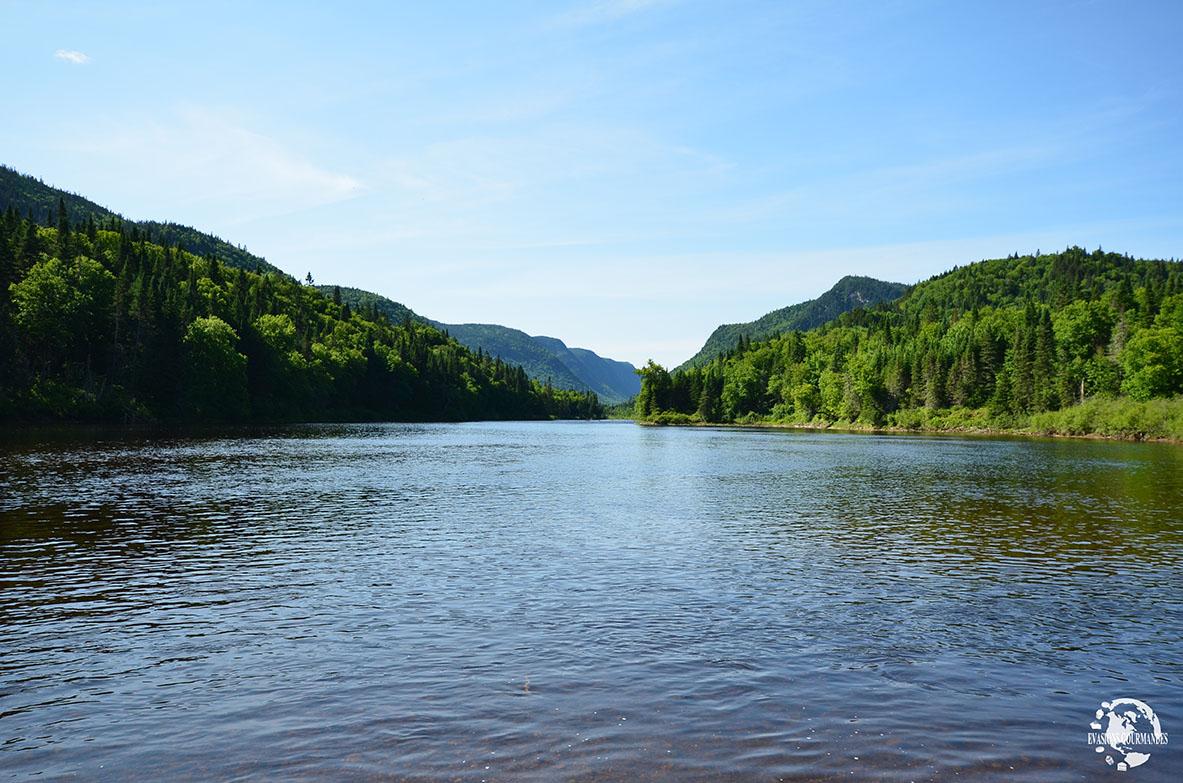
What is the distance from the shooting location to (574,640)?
17.2 m

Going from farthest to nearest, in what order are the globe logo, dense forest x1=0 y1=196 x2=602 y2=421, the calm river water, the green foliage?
the green foliage → dense forest x1=0 y1=196 x2=602 y2=421 → the globe logo → the calm river water

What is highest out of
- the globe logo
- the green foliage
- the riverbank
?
the green foliage

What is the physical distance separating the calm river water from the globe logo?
21 centimetres

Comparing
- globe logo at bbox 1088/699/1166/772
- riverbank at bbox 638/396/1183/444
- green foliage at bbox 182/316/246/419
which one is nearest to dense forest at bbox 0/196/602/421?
green foliage at bbox 182/316/246/419

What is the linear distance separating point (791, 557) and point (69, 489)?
131 ft

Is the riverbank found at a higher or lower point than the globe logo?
higher

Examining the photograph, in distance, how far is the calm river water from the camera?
11.6 m

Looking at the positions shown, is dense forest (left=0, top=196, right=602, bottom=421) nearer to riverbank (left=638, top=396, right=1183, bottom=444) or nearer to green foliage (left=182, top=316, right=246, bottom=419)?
green foliage (left=182, top=316, right=246, bottom=419)

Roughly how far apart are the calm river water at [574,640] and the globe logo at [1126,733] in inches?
8.2

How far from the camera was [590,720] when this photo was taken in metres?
12.8

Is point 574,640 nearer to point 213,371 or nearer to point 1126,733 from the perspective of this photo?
point 1126,733

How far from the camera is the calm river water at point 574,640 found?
38.1 ft

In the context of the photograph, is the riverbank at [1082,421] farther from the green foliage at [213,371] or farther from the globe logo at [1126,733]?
the green foliage at [213,371]

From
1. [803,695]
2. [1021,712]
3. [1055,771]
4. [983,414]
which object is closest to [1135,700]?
[1021,712]
